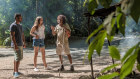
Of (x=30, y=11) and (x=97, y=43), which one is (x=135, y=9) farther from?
(x=30, y=11)

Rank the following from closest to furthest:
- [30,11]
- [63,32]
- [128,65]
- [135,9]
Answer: [135,9], [128,65], [63,32], [30,11]

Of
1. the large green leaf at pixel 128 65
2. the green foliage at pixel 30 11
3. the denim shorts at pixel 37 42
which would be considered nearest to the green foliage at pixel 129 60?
the large green leaf at pixel 128 65

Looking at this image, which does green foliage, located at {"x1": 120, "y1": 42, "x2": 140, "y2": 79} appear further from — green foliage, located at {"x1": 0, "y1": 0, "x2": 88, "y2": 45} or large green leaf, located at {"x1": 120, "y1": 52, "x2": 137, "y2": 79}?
green foliage, located at {"x1": 0, "y1": 0, "x2": 88, "y2": 45}

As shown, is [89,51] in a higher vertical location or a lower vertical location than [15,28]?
lower

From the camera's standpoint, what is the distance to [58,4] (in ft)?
63.1

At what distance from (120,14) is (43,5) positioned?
18.4 m

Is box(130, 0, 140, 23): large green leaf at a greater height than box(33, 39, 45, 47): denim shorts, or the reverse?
box(130, 0, 140, 23): large green leaf

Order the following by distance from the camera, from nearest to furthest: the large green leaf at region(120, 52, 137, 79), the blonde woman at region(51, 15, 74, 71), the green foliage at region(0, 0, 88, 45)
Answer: the large green leaf at region(120, 52, 137, 79)
the blonde woman at region(51, 15, 74, 71)
the green foliage at region(0, 0, 88, 45)

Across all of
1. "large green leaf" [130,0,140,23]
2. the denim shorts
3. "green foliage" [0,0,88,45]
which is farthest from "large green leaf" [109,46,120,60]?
"green foliage" [0,0,88,45]

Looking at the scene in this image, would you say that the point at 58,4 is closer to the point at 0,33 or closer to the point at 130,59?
the point at 0,33

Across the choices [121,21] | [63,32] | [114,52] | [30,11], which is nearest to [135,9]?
[121,21]

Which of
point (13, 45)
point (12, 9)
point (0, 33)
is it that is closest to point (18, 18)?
point (13, 45)

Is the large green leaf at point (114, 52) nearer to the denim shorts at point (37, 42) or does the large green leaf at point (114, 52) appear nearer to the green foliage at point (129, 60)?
the green foliage at point (129, 60)

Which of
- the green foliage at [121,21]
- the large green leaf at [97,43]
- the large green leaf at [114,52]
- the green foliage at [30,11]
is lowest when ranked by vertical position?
the large green leaf at [114,52]
